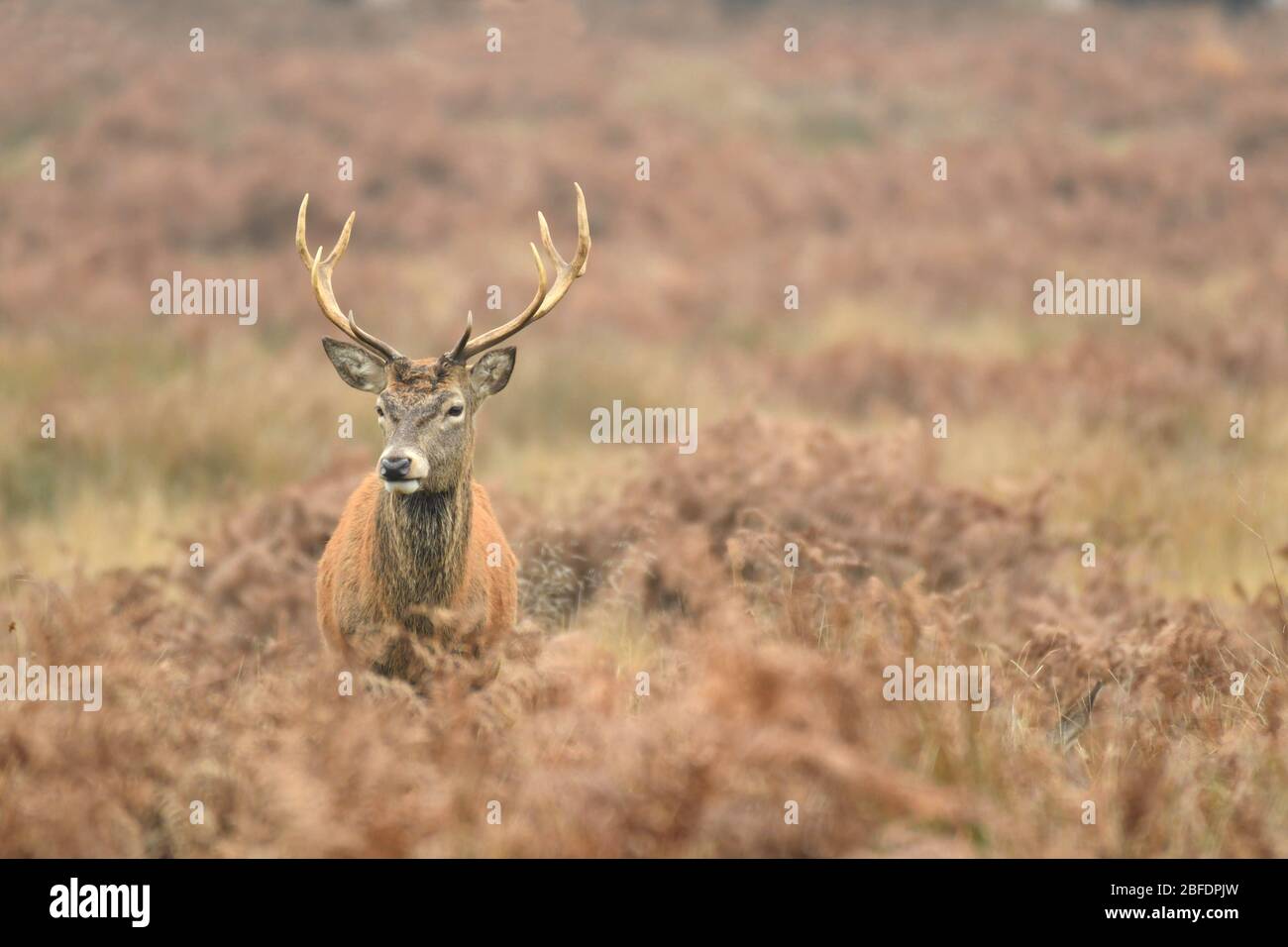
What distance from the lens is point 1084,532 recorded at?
930cm

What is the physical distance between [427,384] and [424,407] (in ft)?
0.56

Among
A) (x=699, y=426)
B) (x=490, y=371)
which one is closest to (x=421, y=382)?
(x=490, y=371)

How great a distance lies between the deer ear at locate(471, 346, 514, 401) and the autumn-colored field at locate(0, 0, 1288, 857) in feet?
3.95

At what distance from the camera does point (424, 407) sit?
613cm

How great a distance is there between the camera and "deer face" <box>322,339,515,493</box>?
5.89 meters

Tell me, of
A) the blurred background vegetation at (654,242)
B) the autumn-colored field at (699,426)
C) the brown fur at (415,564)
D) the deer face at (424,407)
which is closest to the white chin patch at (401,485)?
the deer face at (424,407)

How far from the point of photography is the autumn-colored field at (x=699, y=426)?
4242 mm

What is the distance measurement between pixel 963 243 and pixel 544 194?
5.77m

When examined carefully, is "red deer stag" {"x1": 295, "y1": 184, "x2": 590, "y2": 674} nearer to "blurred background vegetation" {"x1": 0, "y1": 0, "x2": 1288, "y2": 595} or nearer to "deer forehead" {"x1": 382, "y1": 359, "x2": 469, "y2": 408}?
"deer forehead" {"x1": 382, "y1": 359, "x2": 469, "y2": 408}

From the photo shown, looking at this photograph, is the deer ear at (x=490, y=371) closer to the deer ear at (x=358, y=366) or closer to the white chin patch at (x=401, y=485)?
the deer ear at (x=358, y=366)

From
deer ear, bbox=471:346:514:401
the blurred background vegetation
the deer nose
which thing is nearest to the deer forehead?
deer ear, bbox=471:346:514:401

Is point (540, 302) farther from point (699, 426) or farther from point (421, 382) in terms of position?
point (699, 426)

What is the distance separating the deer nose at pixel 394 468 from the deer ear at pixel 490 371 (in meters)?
0.88

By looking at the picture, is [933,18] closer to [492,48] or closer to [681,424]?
[492,48]
